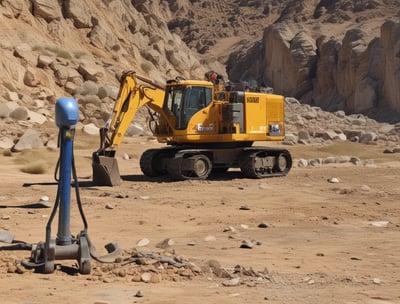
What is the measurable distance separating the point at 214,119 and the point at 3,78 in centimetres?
1514

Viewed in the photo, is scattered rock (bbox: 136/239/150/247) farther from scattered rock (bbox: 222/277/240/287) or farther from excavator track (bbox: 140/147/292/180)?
Answer: excavator track (bbox: 140/147/292/180)

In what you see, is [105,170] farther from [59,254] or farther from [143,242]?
[59,254]

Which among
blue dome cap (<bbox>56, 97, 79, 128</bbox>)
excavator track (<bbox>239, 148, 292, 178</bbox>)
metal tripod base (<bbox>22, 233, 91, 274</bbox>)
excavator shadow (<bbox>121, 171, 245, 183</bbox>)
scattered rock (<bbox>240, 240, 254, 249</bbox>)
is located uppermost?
blue dome cap (<bbox>56, 97, 79, 128</bbox>)

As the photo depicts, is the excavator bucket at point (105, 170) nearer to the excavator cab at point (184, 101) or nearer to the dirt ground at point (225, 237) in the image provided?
the dirt ground at point (225, 237)

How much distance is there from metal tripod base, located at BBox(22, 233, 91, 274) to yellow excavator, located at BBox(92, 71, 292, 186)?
907 cm

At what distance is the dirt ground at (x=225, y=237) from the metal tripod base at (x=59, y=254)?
11 cm

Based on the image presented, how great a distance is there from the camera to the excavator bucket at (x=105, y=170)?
16.6m

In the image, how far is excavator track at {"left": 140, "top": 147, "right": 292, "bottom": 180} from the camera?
1795cm

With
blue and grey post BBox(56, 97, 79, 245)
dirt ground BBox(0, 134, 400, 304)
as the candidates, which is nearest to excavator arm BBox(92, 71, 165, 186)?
dirt ground BBox(0, 134, 400, 304)

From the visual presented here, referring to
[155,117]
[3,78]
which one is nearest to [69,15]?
[3,78]

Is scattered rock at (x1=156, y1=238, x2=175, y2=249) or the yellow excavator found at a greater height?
the yellow excavator

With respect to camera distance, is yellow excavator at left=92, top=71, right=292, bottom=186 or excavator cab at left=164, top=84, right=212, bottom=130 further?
excavator cab at left=164, top=84, right=212, bottom=130

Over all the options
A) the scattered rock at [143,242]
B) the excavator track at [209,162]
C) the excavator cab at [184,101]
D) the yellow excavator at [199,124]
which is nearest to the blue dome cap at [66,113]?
the scattered rock at [143,242]

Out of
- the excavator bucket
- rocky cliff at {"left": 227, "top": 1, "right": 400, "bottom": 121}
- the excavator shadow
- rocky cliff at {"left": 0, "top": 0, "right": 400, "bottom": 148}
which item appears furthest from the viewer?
rocky cliff at {"left": 227, "top": 1, "right": 400, "bottom": 121}
